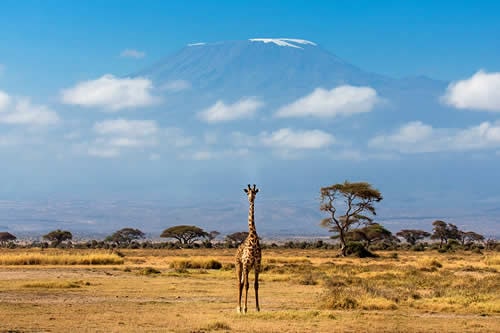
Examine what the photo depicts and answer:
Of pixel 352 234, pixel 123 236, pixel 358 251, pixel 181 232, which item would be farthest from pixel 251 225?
pixel 123 236

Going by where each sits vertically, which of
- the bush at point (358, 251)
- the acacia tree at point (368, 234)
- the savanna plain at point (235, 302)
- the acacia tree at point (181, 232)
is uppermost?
the acacia tree at point (181, 232)

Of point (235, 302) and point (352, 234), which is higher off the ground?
point (352, 234)

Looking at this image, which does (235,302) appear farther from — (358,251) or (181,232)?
(181,232)

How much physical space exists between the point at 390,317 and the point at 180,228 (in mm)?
82328

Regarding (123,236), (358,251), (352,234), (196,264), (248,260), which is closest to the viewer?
(248,260)

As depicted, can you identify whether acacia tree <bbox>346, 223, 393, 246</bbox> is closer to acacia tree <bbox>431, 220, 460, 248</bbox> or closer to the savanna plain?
acacia tree <bbox>431, 220, 460, 248</bbox>

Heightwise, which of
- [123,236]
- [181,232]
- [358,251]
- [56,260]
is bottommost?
[56,260]

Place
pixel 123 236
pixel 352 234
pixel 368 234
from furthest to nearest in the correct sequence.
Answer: pixel 123 236
pixel 352 234
pixel 368 234

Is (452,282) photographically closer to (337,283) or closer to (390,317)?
(337,283)

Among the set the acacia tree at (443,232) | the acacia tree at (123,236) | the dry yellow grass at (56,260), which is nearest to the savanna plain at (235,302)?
the dry yellow grass at (56,260)

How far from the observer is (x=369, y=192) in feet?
230

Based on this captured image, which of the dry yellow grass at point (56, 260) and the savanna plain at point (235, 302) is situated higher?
the dry yellow grass at point (56, 260)

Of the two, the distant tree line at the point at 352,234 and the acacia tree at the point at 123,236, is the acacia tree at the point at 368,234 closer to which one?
the distant tree line at the point at 352,234

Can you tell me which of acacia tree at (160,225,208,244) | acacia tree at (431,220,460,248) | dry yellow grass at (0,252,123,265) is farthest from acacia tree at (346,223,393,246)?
dry yellow grass at (0,252,123,265)
